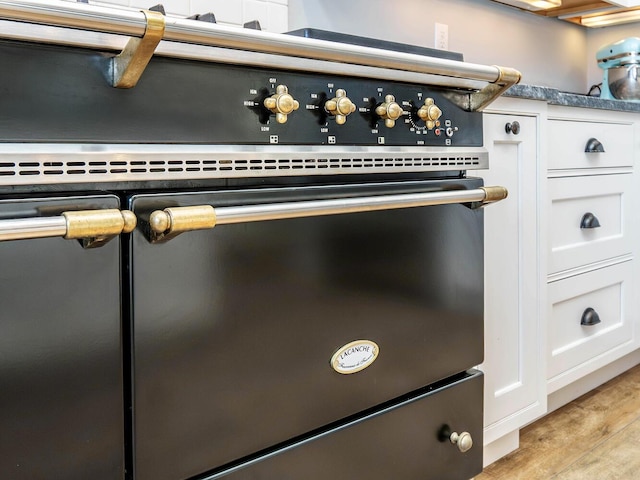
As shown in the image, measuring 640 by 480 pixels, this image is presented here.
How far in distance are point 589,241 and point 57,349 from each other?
1.50 metres

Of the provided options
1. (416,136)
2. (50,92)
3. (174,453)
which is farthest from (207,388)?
(416,136)

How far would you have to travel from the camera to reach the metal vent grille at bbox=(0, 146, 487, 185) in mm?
622

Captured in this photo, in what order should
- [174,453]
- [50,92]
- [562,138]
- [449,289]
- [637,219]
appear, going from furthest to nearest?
[637,219], [562,138], [449,289], [174,453], [50,92]

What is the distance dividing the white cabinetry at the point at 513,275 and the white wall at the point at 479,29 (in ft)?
2.06

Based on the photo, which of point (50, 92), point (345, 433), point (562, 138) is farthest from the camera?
point (562, 138)

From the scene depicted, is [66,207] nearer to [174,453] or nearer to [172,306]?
[172,306]

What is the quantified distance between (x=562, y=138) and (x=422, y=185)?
748 mm

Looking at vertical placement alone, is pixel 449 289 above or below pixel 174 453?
above

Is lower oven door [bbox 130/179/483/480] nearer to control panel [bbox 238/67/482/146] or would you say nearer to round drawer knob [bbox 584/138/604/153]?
control panel [bbox 238/67/482/146]

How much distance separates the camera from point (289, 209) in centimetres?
79

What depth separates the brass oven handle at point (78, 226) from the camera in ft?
1.92

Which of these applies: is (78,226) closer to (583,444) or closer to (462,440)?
(462,440)

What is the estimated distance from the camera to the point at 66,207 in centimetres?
64

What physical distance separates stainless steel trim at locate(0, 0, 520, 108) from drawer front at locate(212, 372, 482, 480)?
535 millimetres
